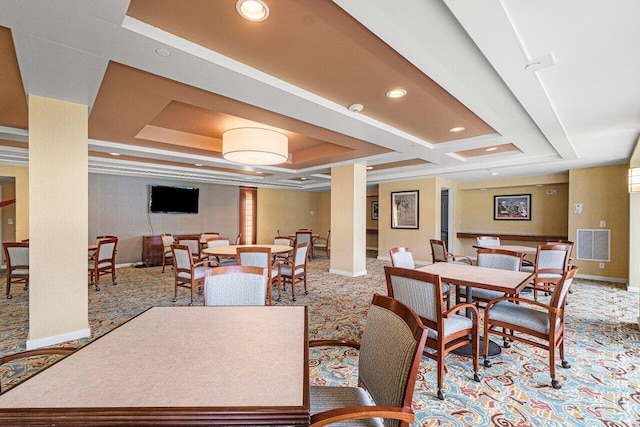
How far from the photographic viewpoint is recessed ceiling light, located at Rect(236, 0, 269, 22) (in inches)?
65.7

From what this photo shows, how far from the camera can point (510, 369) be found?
246cm

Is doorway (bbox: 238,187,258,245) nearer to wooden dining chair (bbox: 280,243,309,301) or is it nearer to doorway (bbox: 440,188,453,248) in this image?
wooden dining chair (bbox: 280,243,309,301)

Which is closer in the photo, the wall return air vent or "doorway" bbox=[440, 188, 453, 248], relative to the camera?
the wall return air vent

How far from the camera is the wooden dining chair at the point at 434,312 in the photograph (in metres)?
2.09

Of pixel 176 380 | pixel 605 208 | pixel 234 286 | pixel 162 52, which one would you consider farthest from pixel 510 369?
pixel 605 208

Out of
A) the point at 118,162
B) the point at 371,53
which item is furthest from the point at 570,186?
the point at 118,162

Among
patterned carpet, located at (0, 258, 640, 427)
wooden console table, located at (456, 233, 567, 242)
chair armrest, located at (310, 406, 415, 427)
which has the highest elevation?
wooden console table, located at (456, 233, 567, 242)

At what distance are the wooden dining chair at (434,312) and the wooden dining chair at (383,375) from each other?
2.68ft

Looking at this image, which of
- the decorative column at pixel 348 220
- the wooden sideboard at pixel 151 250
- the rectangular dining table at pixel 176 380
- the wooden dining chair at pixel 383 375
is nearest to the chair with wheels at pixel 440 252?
the decorative column at pixel 348 220

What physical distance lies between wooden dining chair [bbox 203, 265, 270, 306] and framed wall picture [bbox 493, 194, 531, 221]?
8.19 meters

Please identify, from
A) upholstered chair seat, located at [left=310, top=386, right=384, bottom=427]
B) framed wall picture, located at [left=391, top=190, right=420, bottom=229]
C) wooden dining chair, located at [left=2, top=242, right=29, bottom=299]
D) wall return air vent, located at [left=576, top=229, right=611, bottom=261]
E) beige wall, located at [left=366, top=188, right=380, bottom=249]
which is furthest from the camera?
beige wall, located at [left=366, top=188, right=380, bottom=249]

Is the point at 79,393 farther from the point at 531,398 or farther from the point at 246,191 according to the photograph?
the point at 246,191

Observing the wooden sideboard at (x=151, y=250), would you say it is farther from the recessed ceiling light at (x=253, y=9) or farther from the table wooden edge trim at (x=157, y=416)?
the table wooden edge trim at (x=157, y=416)

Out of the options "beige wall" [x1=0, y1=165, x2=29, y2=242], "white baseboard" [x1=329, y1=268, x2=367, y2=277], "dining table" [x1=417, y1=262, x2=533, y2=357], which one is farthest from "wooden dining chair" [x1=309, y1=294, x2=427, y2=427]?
"beige wall" [x1=0, y1=165, x2=29, y2=242]
